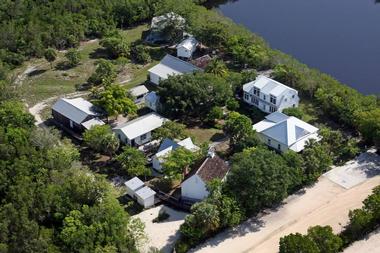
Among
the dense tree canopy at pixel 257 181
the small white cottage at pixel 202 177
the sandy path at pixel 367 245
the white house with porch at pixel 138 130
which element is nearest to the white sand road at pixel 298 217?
the sandy path at pixel 367 245

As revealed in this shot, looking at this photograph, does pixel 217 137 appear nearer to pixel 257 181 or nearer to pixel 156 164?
pixel 156 164

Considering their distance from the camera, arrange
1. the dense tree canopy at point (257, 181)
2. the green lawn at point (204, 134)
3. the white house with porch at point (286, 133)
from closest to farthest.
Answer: the dense tree canopy at point (257, 181), the white house with porch at point (286, 133), the green lawn at point (204, 134)

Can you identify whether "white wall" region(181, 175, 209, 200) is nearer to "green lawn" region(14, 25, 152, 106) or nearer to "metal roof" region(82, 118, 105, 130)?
"metal roof" region(82, 118, 105, 130)

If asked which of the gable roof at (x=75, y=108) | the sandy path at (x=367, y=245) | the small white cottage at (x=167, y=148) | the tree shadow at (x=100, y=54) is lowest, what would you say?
the tree shadow at (x=100, y=54)

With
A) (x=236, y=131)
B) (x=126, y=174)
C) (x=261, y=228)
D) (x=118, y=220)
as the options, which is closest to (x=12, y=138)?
(x=126, y=174)

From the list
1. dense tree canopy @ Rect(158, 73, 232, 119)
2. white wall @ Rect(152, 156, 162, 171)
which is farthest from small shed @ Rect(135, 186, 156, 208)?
dense tree canopy @ Rect(158, 73, 232, 119)

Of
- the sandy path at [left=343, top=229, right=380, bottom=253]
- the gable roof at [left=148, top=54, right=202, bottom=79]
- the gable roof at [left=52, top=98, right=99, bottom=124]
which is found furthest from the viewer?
the gable roof at [left=148, top=54, right=202, bottom=79]

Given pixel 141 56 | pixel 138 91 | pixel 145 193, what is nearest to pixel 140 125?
pixel 138 91

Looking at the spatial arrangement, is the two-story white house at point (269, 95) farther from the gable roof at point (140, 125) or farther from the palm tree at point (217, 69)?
the gable roof at point (140, 125)
